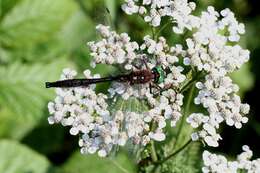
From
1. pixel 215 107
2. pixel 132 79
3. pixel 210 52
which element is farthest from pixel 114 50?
pixel 215 107

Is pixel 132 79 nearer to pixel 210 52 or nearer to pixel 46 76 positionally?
pixel 210 52

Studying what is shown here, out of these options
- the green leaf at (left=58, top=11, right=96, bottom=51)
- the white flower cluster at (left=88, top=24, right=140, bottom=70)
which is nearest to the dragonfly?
the white flower cluster at (left=88, top=24, right=140, bottom=70)

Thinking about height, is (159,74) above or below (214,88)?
below

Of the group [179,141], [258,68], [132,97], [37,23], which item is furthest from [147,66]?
[258,68]

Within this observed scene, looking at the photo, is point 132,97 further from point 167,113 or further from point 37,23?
point 37,23

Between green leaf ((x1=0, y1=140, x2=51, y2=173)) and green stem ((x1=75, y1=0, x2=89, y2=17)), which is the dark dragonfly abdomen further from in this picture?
green stem ((x1=75, y1=0, x2=89, y2=17))

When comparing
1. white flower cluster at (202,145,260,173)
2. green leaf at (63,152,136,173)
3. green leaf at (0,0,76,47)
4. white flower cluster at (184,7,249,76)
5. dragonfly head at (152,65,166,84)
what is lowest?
green leaf at (63,152,136,173)

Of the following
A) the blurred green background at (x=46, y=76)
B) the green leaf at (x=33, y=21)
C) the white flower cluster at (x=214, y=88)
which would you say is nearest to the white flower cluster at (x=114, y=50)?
the white flower cluster at (x=214, y=88)
